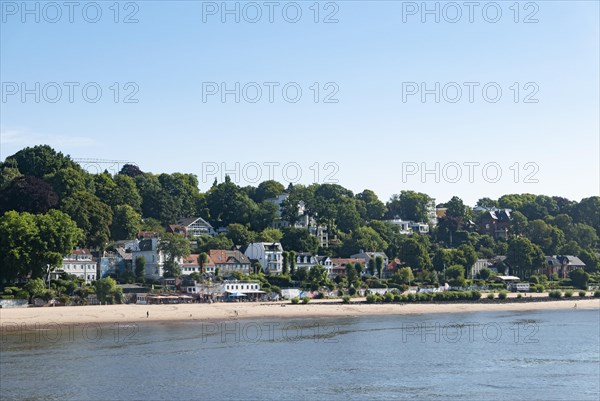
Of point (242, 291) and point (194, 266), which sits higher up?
point (194, 266)

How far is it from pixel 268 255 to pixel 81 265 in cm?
2905

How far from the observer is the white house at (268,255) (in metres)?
121

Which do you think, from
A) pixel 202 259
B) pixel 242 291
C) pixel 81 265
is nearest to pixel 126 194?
pixel 202 259

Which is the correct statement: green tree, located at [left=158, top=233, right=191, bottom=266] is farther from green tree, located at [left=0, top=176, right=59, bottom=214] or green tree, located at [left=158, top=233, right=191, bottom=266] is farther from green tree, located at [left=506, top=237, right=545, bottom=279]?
green tree, located at [left=506, top=237, right=545, bottom=279]

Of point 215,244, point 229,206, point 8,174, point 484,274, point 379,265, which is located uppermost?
point 8,174

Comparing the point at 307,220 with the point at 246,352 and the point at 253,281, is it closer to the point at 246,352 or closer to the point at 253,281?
the point at 253,281

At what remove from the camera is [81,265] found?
103562 millimetres

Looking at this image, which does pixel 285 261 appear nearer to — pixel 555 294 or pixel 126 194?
pixel 126 194

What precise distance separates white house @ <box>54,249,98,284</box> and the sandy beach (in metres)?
18.1

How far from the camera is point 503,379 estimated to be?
48.4 metres

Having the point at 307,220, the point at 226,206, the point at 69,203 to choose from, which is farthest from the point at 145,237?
the point at 307,220

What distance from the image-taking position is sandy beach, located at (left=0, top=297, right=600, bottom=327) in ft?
249

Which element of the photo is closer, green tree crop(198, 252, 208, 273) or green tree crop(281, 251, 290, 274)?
green tree crop(198, 252, 208, 273)

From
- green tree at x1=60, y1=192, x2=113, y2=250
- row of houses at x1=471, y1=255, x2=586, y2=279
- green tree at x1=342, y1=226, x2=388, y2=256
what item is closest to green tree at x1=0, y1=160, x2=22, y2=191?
green tree at x1=60, y1=192, x2=113, y2=250
